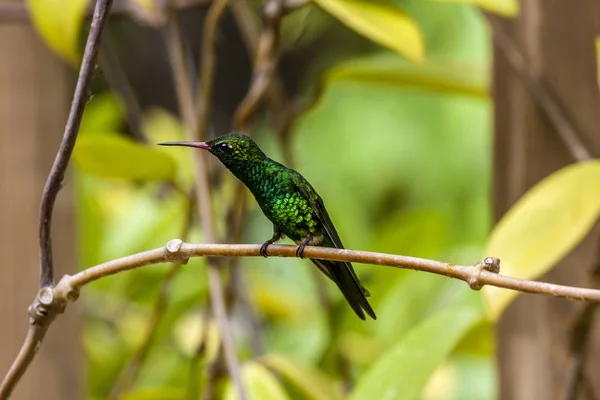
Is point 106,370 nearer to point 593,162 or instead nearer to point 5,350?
point 5,350

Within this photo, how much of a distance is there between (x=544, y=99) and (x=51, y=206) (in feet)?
1.84

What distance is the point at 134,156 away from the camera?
36.1 inches

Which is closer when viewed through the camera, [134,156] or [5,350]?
[134,156]

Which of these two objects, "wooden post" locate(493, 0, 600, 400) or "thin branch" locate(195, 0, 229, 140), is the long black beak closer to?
"thin branch" locate(195, 0, 229, 140)

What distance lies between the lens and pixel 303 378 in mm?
916

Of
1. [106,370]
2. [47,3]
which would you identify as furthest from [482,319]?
[106,370]

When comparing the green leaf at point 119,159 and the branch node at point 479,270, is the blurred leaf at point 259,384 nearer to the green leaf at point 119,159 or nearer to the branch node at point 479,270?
the green leaf at point 119,159

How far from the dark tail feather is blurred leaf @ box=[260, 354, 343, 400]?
35 cm

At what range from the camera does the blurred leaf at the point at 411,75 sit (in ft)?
3.29

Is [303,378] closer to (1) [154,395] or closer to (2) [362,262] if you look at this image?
(1) [154,395]

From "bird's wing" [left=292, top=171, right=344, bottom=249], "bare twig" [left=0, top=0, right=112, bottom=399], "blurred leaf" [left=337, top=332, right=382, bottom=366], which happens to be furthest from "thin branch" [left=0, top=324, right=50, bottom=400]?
"blurred leaf" [left=337, top=332, right=382, bottom=366]

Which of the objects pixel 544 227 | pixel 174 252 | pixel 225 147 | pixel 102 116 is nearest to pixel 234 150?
pixel 225 147

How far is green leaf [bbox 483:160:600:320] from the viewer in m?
0.67

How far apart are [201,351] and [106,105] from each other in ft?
3.18
